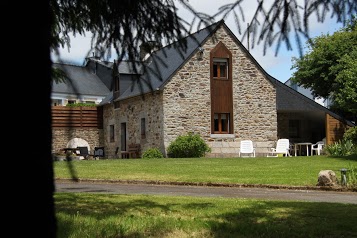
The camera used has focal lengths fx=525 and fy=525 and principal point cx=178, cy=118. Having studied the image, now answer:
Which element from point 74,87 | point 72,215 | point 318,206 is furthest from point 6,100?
point 318,206

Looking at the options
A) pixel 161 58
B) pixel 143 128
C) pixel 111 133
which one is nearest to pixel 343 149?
pixel 143 128

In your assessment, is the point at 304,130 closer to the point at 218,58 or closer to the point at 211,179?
the point at 218,58

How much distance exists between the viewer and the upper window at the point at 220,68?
88.6 ft

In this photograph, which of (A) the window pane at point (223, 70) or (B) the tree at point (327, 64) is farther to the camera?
(B) the tree at point (327, 64)

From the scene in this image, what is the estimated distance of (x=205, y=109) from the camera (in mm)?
26391

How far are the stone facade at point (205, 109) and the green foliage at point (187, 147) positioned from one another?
46 centimetres

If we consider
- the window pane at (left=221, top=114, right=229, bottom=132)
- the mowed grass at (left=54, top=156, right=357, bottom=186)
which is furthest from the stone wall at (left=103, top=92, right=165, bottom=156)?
the mowed grass at (left=54, top=156, right=357, bottom=186)

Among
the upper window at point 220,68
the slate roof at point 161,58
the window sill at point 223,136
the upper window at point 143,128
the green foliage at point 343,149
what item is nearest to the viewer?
the slate roof at point 161,58

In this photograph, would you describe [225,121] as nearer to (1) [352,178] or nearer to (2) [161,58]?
(1) [352,178]

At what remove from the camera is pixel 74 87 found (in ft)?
12.3

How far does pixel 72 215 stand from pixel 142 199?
2.45 meters

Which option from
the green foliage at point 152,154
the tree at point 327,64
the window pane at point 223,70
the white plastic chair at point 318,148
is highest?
the tree at point 327,64

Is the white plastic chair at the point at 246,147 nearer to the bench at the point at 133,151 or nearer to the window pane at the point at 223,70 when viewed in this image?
the window pane at the point at 223,70

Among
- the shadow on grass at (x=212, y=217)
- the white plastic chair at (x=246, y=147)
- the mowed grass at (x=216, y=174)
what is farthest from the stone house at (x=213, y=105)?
the shadow on grass at (x=212, y=217)
